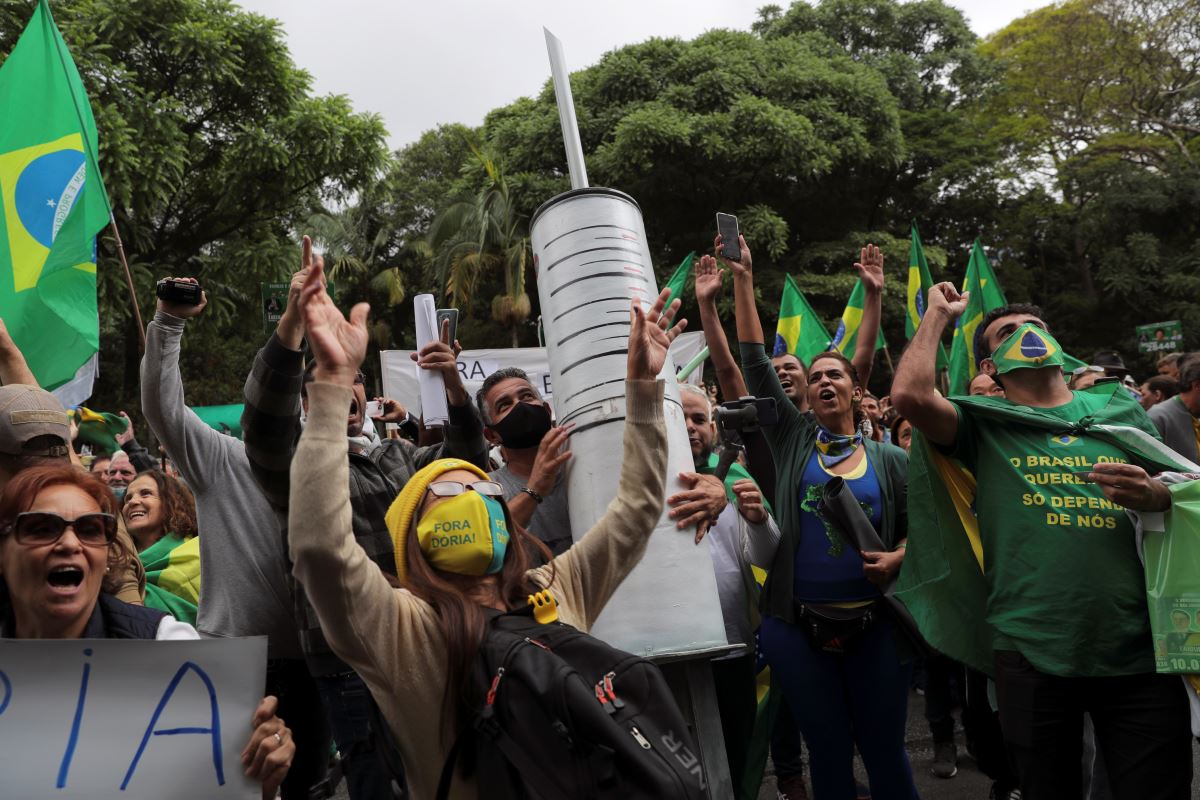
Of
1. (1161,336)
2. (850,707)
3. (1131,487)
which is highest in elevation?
(1161,336)

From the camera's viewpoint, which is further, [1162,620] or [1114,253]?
[1114,253]

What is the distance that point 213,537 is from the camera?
312 centimetres

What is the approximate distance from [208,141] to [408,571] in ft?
61.3

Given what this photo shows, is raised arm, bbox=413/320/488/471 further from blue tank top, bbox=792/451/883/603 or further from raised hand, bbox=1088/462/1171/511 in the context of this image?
raised hand, bbox=1088/462/1171/511

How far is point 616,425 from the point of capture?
2.82 metres

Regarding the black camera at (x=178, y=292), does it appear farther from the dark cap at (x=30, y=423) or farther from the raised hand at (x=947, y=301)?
the raised hand at (x=947, y=301)

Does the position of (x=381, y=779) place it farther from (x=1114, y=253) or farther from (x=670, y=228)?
(x=1114, y=253)

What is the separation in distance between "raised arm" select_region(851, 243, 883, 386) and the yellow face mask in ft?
8.28

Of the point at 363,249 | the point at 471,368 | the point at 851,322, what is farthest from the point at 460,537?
the point at 363,249

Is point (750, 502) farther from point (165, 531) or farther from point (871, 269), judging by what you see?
point (165, 531)

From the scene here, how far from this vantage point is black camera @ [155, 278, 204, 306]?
9.12 ft

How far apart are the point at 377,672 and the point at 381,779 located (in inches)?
47.2

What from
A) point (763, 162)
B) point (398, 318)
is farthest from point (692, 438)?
point (398, 318)

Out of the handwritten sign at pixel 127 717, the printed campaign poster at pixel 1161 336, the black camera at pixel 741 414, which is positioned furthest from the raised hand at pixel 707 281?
the printed campaign poster at pixel 1161 336
